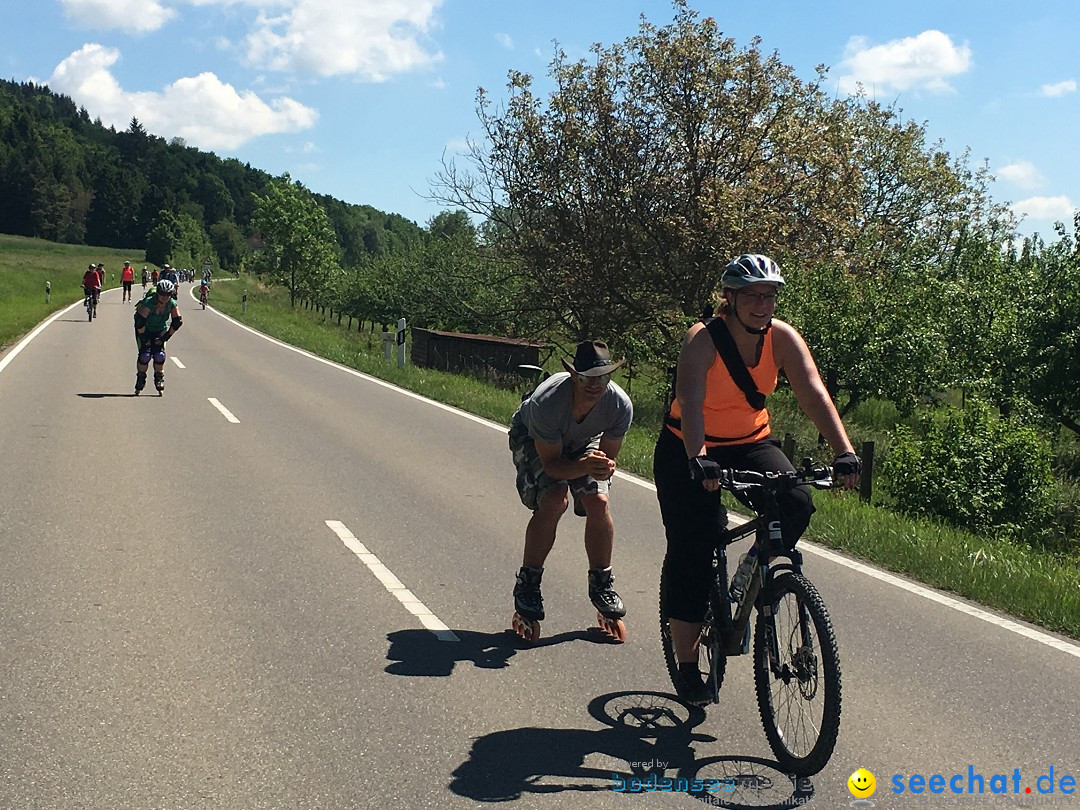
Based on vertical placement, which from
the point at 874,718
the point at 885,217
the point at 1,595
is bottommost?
the point at 1,595

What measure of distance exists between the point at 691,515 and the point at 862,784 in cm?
118

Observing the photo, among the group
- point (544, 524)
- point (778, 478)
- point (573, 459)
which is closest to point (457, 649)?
point (544, 524)

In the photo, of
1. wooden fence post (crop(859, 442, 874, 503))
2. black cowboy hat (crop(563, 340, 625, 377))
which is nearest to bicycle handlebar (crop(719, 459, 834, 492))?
black cowboy hat (crop(563, 340, 625, 377))

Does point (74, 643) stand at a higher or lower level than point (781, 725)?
lower

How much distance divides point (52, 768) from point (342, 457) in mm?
7583

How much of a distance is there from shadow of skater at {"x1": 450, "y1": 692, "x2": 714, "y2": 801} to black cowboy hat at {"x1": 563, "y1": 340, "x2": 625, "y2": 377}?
1.45 m

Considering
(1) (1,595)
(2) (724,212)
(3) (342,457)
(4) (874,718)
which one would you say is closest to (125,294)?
(2) (724,212)

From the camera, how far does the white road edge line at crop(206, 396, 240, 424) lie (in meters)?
13.8

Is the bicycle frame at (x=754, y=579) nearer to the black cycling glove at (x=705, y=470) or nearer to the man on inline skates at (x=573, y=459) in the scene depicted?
the black cycling glove at (x=705, y=470)

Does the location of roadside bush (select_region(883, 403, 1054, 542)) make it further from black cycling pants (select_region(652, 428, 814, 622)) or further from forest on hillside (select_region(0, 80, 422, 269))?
forest on hillside (select_region(0, 80, 422, 269))

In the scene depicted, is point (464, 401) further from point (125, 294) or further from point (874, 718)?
point (125, 294)

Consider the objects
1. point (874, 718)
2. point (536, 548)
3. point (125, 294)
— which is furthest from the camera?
point (125, 294)

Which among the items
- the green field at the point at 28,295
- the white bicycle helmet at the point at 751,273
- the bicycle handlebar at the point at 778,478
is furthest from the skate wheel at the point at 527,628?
the green field at the point at 28,295

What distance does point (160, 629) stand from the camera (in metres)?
5.37
